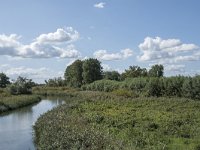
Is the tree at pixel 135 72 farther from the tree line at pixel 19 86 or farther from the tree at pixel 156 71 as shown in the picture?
the tree line at pixel 19 86

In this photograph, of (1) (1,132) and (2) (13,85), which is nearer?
(1) (1,132)

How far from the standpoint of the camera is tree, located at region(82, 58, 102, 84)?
128 m

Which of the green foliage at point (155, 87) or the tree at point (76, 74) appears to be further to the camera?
the tree at point (76, 74)

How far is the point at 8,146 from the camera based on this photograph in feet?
94.1

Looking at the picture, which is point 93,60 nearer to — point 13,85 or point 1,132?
point 13,85

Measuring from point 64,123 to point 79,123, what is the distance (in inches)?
40.8

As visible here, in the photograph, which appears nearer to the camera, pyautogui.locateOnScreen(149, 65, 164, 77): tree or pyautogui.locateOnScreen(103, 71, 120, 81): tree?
pyautogui.locateOnScreen(149, 65, 164, 77): tree

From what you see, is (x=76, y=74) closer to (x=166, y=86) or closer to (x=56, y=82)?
(x=56, y=82)

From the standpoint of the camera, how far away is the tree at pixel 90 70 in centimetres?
12764

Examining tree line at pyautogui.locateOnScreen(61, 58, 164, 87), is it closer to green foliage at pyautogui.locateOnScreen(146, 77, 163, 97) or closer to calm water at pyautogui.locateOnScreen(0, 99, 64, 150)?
green foliage at pyautogui.locateOnScreen(146, 77, 163, 97)

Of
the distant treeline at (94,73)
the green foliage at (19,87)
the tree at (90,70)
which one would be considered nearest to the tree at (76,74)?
the distant treeline at (94,73)

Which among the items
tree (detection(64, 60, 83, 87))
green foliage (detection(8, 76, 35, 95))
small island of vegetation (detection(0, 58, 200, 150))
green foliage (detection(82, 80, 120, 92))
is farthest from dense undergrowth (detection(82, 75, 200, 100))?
tree (detection(64, 60, 83, 87))

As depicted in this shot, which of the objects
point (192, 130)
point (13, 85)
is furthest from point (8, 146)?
point (13, 85)

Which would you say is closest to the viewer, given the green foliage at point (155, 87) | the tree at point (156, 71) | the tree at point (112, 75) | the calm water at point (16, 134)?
the calm water at point (16, 134)
